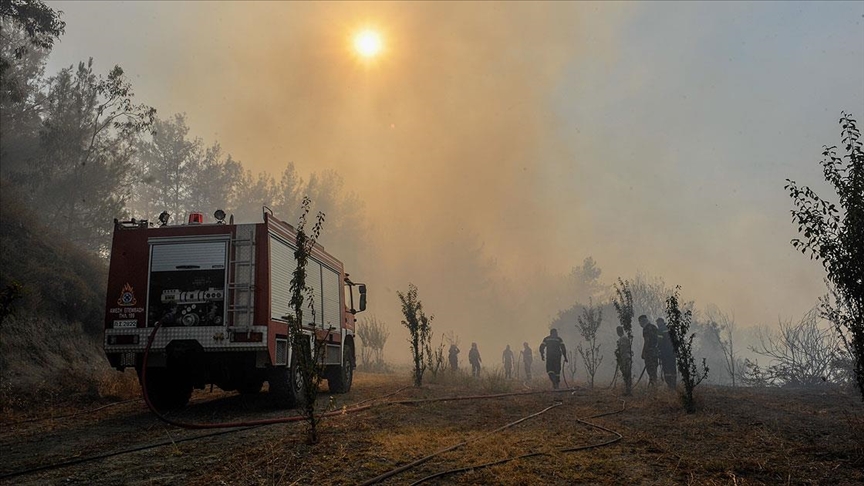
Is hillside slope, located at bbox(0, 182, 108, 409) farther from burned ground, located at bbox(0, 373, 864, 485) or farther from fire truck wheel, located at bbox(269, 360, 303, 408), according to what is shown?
fire truck wheel, located at bbox(269, 360, 303, 408)

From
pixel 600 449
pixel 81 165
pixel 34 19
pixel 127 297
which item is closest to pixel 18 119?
pixel 81 165

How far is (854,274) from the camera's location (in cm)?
608

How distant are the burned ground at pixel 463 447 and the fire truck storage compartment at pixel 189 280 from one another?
1710mm

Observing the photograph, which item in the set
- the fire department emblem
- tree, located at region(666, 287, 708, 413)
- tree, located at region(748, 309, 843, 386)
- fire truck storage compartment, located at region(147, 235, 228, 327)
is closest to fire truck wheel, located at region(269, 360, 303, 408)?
fire truck storage compartment, located at region(147, 235, 228, 327)

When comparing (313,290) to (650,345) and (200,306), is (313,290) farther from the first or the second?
(650,345)

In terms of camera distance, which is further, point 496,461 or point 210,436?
point 210,436

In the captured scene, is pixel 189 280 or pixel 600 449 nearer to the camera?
pixel 600 449

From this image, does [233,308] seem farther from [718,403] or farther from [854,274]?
[718,403]

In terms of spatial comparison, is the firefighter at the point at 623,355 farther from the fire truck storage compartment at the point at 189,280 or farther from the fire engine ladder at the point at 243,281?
the fire truck storage compartment at the point at 189,280

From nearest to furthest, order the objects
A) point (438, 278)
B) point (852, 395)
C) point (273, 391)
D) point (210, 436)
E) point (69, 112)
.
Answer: point (210, 436), point (273, 391), point (852, 395), point (69, 112), point (438, 278)

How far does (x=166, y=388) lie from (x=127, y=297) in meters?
1.79

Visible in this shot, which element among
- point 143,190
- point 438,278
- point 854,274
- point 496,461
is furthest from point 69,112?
point 438,278

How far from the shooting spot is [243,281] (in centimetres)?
836

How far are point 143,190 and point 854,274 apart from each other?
169ft
